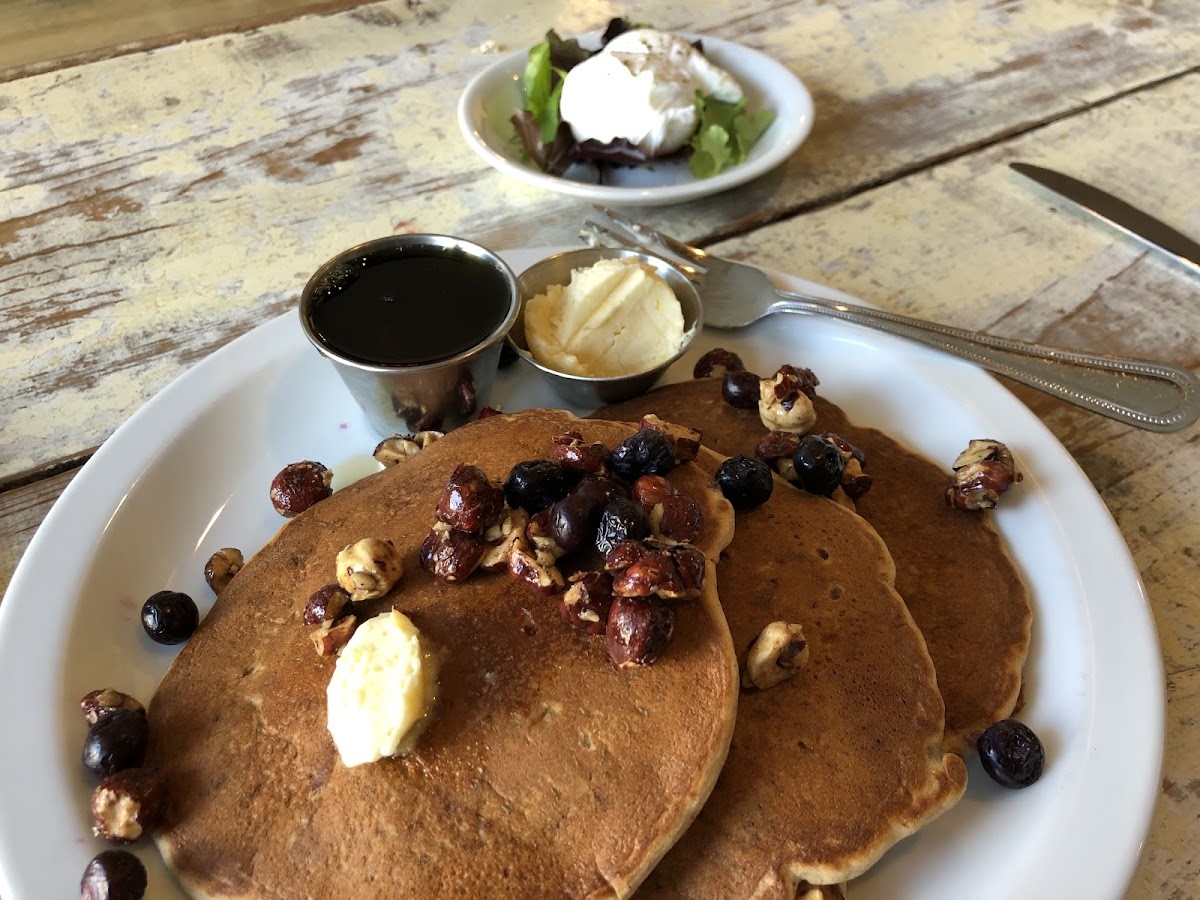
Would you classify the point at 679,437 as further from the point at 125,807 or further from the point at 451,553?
the point at 125,807

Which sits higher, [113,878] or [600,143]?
[600,143]

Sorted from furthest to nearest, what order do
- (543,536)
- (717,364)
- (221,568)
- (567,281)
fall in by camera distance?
1. (567,281)
2. (717,364)
3. (221,568)
4. (543,536)

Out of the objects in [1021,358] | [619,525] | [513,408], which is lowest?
[513,408]

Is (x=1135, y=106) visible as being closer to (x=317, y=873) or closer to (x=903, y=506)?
(x=903, y=506)

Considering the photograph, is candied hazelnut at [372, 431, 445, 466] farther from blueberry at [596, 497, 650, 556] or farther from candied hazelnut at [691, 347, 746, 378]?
candied hazelnut at [691, 347, 746, 378]

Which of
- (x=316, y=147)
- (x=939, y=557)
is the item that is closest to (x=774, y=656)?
(x=939, y=557)

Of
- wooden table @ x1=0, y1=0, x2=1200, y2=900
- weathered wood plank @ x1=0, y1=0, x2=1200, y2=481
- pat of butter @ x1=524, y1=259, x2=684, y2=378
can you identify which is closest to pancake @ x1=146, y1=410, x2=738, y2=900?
pat of butter @ x1=524, y1=259, x2=684, y2=378

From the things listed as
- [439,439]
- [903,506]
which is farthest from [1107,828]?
[439,439]
